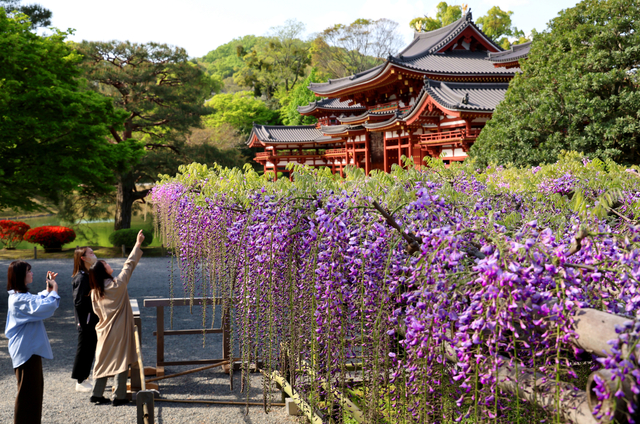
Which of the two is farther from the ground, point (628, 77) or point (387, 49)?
point (387, 49)

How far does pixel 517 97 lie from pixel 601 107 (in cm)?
189

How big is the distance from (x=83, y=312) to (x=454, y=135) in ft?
44.0

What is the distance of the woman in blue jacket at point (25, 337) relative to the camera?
405cm

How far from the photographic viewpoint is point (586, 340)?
1502mm

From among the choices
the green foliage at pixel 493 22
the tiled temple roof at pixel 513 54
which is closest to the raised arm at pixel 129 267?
the tiled temple roof at pixel 513 54

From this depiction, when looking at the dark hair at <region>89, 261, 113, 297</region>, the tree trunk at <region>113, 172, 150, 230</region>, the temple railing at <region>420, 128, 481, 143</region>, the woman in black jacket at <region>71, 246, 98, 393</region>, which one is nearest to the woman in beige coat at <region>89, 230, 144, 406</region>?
the dark hair at <region>89, 261, 113, 297</region>

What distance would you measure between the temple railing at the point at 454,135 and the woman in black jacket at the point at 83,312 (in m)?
12.8

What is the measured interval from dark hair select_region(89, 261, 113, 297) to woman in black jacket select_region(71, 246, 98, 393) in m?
0.30

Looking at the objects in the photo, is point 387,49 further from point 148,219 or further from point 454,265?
point 454,265

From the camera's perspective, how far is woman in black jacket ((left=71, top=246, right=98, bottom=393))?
5.00 meters

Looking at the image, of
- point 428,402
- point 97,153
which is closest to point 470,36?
point 97,153

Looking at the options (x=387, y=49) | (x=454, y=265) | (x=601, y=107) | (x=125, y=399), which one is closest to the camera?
(x=454, y=265)

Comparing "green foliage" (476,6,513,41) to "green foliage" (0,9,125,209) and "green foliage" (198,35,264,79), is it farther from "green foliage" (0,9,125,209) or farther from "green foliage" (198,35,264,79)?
"green foliage" (198,35,264,79)

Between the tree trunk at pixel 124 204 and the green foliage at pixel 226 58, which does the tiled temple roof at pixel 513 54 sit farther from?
the green foliage at pixel 226 58
